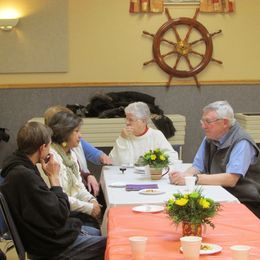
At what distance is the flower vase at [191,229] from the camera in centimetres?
226

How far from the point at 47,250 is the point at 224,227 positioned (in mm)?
851

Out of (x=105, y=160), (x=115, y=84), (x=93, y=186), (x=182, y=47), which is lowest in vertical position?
(x=93, y=186)

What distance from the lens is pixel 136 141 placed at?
4.63m

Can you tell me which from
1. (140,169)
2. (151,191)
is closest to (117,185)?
(151,191)

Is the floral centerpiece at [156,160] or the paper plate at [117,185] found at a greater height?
the floral centerpiece at [156,160]

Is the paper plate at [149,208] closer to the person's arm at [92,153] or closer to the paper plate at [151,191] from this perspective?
the paper plate at [151,191]

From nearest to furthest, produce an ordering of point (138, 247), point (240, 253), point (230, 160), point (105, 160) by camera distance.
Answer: point (240, 253) → point (138, 247) → point (230, 160) → point (105, 160)

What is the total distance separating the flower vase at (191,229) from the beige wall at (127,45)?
455 cm

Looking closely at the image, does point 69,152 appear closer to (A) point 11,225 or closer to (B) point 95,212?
(B) point 95,212

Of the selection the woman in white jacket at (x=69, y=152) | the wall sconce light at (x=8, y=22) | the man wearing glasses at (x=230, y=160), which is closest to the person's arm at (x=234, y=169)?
the man wearing glasses at (x=230, y=160)

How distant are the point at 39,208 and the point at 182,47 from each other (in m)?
4.46

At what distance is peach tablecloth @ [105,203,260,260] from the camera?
214 cm

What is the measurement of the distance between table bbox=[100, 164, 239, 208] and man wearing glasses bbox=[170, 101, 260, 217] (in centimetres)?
12

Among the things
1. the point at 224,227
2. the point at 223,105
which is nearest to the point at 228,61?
the point at 223,105
